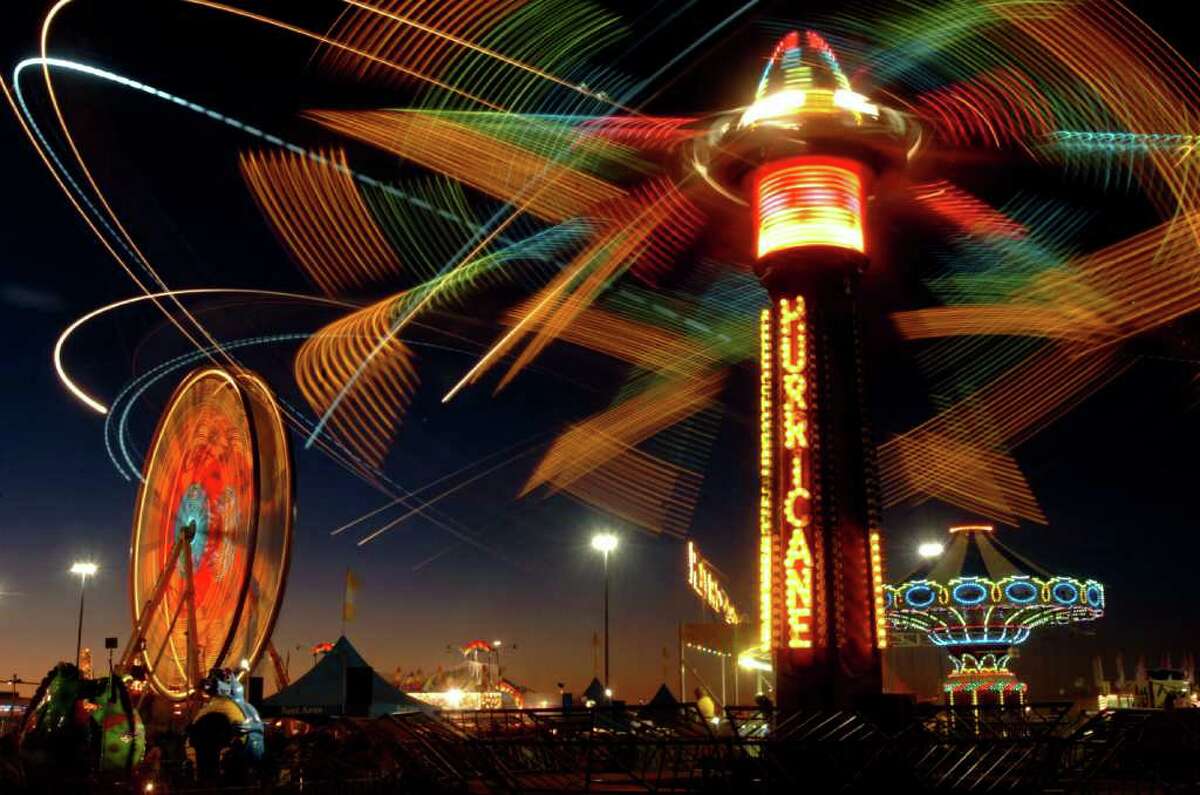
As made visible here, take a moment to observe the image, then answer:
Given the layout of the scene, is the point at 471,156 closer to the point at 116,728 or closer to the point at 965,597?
the point at 116,728

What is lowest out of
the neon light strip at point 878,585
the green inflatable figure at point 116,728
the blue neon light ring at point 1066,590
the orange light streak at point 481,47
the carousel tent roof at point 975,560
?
the green inflatable figure at point 116,728

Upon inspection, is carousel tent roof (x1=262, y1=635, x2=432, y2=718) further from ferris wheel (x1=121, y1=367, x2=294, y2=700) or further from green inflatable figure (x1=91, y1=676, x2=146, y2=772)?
green inflatable figure (x1=91, y1=676, x2=146, y2=772)

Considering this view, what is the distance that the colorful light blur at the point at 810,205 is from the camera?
2795cm

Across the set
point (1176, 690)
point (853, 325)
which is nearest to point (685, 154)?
point (853, 325)

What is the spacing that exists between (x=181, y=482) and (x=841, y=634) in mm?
17126

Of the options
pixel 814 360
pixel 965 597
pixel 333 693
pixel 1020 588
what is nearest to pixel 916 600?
pixel 965 597

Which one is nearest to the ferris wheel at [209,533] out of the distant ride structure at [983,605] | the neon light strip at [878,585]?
the neon light strip at [878,585]

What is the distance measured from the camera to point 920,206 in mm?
32094

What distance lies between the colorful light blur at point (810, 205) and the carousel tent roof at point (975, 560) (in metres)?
23.6

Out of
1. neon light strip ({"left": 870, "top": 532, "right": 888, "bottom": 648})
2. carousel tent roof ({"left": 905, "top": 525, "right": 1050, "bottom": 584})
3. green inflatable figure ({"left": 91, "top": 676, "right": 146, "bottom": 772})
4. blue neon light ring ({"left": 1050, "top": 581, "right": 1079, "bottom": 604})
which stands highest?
carousel tent roof ({"left": 905, "top": 525, "right": 1050, "bottom": 584})

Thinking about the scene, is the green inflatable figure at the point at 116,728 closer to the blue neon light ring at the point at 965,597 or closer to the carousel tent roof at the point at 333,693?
the carousel tent roof at the point at 333,693

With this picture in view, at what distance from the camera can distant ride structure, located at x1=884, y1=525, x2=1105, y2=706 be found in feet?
153

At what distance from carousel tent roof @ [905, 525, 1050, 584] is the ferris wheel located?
2912 centimetres

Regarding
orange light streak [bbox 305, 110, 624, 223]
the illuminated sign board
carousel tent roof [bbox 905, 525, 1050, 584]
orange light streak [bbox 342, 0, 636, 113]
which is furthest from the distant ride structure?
orange light streak [bbox 342, 0, 636, 113]
